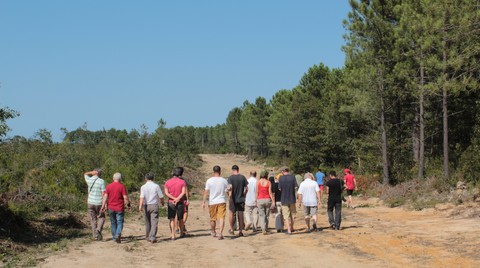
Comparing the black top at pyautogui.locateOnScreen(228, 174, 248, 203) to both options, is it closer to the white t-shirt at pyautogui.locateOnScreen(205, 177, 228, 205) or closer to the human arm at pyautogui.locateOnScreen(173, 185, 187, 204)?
the white t-shirt at pyautogui.locateOnScreen(205, 177, 228, 205)

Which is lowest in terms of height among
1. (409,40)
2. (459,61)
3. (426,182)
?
(426,182)

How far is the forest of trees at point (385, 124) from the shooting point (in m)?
22.0

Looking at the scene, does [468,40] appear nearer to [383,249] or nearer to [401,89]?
[401,89]

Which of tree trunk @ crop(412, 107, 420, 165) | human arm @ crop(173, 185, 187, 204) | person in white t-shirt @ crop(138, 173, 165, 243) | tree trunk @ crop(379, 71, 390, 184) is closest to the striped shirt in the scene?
person in white t-shirt @ crop(138, 173, 165, 243)

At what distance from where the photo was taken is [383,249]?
12.9m

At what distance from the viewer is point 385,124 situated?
33.3m

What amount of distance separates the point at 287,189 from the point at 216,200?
2.46 metres

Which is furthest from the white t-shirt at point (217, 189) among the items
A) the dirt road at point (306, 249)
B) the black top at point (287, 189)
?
the black top at point (287, 189)

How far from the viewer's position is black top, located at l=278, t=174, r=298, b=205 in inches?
609


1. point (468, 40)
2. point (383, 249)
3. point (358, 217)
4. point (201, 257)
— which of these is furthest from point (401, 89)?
point (201, 257)

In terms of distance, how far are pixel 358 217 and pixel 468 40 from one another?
30.0ft

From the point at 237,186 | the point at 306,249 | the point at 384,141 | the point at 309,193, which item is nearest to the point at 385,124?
the point at 384,141

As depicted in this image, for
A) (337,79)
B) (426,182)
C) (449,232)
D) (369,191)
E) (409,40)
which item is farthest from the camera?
(337,79)

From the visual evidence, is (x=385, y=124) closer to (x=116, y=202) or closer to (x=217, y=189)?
(x=217, y=189)
